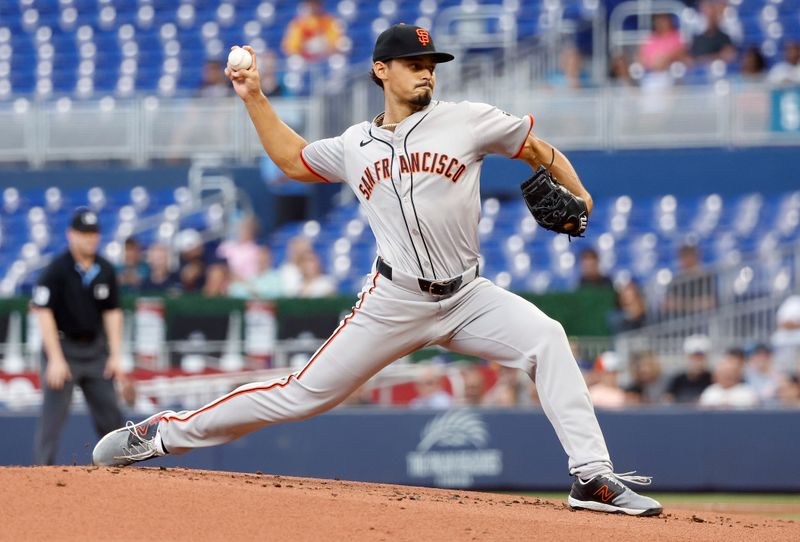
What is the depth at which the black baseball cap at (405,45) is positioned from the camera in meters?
5.66

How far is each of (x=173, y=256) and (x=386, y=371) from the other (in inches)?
153

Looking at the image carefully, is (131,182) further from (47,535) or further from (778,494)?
(47,535)

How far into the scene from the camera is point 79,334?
29.1 ft

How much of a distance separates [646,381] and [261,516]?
688 cm

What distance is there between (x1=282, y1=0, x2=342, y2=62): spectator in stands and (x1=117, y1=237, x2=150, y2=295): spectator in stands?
4723 mm

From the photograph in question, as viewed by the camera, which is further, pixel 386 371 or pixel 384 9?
pixel 384 9

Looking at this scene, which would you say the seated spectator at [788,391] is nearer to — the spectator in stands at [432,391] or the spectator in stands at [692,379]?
the spectator in stands at [692,379]

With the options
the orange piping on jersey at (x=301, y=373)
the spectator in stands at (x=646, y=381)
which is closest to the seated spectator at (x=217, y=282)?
the spectator in stands at (x=646, y=381)

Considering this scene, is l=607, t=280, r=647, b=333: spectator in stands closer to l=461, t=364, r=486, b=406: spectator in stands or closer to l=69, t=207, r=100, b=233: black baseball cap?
l=461, t=364, r=486, b=406: spectator in stands

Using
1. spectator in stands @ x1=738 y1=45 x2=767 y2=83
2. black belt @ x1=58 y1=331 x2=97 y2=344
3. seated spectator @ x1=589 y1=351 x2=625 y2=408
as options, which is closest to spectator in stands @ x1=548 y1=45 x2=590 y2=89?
spectator in stands @ x1=738 y1=45 x2=767 y2=83

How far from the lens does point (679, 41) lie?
16.0 metres

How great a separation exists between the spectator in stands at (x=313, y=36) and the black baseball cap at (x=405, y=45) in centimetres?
1213

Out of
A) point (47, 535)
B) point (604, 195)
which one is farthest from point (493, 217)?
point (47, 535)

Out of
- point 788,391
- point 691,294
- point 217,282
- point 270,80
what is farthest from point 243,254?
point 788,391
